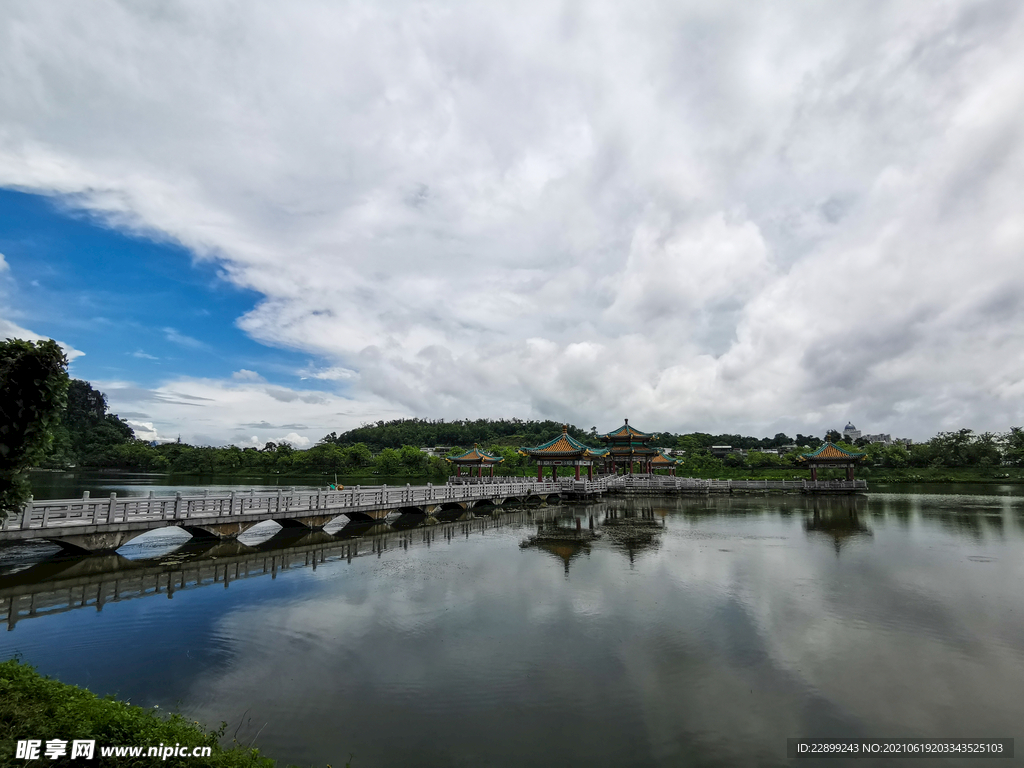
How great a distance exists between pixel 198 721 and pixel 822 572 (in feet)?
62.4

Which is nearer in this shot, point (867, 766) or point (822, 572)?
point (867, 766)

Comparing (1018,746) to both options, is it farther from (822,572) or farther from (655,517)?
(655,517)

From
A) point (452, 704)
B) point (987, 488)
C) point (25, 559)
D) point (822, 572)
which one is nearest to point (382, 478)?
point (25, 559)

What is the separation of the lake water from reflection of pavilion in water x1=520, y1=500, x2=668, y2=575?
1393 mm

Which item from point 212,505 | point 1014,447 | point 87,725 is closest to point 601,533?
point 212,505

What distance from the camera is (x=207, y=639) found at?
34.1 feet

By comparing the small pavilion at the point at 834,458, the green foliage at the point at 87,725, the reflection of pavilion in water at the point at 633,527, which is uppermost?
the small pavilion at the point at 834,458

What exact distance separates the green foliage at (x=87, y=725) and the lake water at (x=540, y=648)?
1.53 m

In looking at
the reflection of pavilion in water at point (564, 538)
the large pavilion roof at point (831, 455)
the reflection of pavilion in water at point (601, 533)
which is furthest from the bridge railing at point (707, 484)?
the reflection of pavilion in water at point (564, 538)

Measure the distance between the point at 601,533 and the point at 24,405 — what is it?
25.6 metres

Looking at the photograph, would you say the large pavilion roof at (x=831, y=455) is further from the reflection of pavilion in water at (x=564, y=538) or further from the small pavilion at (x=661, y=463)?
the reflection of pavilion in water at (x=564, y=538)

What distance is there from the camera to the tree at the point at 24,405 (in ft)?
20.1

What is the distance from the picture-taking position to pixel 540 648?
33.8 feet

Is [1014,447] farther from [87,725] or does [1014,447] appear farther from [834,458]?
[87,725]
